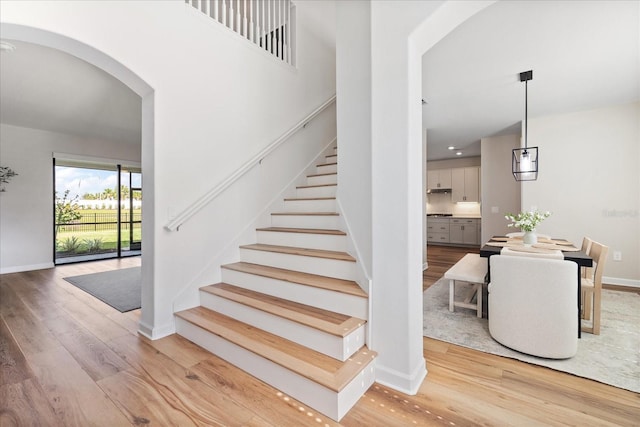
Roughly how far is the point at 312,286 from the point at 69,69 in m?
3.59

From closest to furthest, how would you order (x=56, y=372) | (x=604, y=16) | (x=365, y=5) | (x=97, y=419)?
(x=97, y=419) < (x=56, y=372) < (x=365, y=5) < (x=604, y=16)

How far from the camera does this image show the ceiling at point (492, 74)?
235 centimetres

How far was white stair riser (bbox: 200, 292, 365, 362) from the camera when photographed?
5.70 ft

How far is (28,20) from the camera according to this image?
1.71 meters

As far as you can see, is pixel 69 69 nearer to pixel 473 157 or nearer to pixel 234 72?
pixel 234 72

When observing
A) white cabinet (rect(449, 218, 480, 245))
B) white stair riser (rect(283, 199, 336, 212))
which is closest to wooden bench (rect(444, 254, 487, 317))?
white stair riser (rect(283, 199, 336, 212))

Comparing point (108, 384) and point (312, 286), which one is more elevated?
point (312, 286)

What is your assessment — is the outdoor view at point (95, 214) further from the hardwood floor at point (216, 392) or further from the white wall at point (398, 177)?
the white wall at point (398, 177)

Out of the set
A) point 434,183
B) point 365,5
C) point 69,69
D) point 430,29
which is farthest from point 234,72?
point 434,183

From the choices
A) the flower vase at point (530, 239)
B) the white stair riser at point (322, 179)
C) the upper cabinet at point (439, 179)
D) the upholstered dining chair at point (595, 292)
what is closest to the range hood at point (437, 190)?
the upper cabinet at point (439, 179)

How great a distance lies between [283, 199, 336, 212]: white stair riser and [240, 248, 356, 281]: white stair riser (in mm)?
796

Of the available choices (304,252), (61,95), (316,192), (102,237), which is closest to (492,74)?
(316,192)

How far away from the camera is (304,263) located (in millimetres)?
2498

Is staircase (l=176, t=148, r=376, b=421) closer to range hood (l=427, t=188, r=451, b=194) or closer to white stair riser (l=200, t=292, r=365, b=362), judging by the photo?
white stair riser (l=200, t=292, r=365, b=362)
